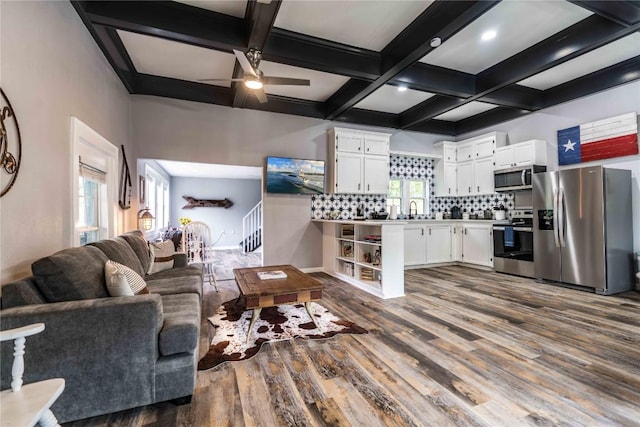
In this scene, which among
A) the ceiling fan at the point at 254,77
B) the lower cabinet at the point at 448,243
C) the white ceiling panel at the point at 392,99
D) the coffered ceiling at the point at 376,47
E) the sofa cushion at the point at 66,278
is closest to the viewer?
the sofa cushion at the point at 66,278

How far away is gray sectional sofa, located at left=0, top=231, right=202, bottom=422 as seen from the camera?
147cm

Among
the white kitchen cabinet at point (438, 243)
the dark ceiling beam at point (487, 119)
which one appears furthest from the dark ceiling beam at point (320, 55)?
the white kitchen cabinet at point (438, 243)

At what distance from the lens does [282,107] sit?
5.24m

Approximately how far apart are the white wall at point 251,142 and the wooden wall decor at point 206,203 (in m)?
5.25

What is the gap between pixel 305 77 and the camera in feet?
14.2

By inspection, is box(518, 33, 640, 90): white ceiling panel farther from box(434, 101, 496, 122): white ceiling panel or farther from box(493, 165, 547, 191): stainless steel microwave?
box(493, 165, 547, 191): stainless steel microwave

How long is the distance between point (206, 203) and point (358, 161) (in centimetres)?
618

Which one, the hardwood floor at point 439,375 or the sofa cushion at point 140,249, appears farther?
the sofa cushion at point 140,249

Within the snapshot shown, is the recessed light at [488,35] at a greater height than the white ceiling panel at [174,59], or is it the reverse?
the white ceiling panel at [174,59]

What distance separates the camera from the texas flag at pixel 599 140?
162 inches

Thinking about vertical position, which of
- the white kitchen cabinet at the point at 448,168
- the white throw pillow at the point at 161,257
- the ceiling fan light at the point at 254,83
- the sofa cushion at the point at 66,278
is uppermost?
the ceiling fan light at the point at 254,83

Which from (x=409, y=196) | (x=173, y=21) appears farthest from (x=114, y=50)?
(x=409, y=196)

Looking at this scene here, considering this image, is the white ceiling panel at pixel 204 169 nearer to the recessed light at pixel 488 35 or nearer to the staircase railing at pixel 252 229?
the staircase railing at pixel 252 229

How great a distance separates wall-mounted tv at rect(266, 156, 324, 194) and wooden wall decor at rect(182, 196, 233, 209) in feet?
17.5
